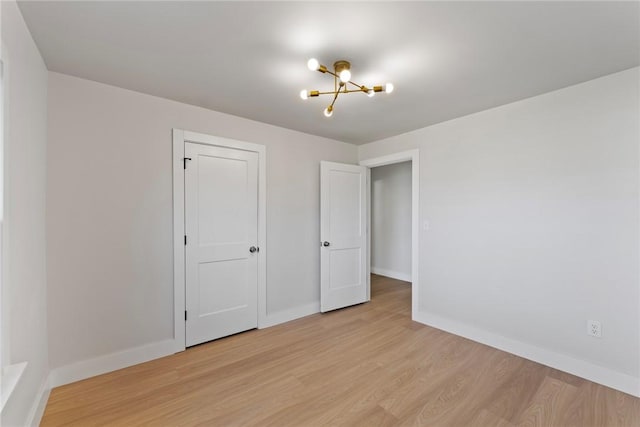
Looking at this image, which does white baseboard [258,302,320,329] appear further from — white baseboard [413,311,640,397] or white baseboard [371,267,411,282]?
white baseboard [371,267,411,282]

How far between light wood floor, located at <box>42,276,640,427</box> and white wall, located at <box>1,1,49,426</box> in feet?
1.37

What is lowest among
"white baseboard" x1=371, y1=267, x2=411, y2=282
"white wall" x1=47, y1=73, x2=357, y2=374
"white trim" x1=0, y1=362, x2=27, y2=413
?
"white baseboard" x1=371, y1=267, x2=411, y2=282

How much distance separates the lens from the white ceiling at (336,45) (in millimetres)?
1453

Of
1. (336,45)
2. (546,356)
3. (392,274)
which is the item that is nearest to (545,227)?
(546,356)

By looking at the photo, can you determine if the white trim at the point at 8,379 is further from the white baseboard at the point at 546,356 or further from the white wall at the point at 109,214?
the white baseboard at the point at 546,356

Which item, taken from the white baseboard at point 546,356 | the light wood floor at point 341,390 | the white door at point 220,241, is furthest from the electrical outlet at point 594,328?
the white door at point 220,241

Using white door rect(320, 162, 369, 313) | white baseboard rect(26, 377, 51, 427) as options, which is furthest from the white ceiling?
white baseboard rect(26, 377, 51, 427)

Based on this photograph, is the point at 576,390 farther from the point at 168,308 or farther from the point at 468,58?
the point at 168,308

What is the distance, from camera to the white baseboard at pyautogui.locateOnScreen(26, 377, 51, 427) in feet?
5.36

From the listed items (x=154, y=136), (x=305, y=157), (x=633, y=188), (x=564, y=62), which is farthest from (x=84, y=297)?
(x=633, y=188)

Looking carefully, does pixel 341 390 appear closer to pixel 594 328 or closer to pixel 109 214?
pixel 594 328

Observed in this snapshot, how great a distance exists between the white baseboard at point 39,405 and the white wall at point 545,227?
3.35 meters

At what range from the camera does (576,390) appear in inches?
81.0

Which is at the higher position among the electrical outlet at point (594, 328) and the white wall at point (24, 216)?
the white wall at point (24, 216)
